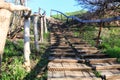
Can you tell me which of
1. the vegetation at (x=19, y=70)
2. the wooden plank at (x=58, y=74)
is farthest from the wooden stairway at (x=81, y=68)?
the vegetation at (x=19, y=70)

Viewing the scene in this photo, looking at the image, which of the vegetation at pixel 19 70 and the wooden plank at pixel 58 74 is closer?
the vegetation at pixel 19 70

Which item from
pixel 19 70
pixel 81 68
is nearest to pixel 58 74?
pixel 81 68

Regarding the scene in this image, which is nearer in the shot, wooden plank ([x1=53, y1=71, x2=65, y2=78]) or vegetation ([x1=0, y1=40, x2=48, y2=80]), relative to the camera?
vegetation ([x1=0, y1=40, x2=48, y2=80])

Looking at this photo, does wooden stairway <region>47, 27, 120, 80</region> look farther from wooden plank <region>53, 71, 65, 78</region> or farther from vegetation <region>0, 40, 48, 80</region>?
vegetation <region>0, 40, 48, 80</region>

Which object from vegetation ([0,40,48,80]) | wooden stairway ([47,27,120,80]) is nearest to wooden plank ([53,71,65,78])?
wooden stairway ([47,27,120,80])

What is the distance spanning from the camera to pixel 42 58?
9.67 metres

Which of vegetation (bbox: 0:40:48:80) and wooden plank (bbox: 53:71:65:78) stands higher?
vegetation (bbox: 0:40:48:80)

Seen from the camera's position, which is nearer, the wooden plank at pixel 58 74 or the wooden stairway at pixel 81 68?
the wooden stairway at pixel 81 68

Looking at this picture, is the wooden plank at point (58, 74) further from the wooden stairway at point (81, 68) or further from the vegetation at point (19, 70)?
the vegetation at point (19, 70)

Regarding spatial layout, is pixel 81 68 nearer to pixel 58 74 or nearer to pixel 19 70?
pixel 58 74

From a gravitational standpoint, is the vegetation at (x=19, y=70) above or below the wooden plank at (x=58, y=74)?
above

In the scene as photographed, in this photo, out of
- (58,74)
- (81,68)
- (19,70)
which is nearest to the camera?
(19,70)

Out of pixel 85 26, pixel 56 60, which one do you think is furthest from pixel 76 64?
pixel 85 26

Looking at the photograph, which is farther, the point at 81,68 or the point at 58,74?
the point at 81,68
